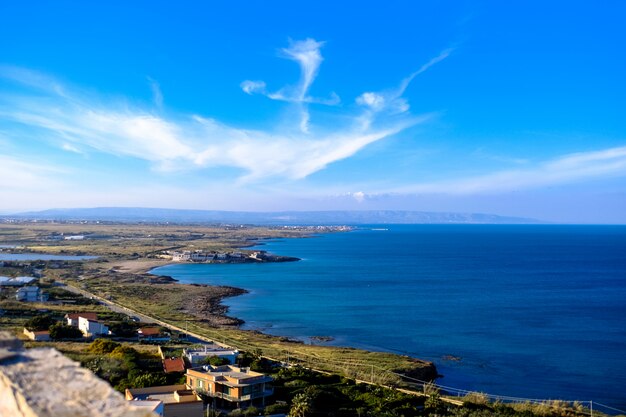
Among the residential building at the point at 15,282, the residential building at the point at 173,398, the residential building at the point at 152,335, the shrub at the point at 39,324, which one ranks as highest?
the residential building at the point at 173,398

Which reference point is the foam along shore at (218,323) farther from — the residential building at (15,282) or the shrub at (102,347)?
the shrub at (102,347)

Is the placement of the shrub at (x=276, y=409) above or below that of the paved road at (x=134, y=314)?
above

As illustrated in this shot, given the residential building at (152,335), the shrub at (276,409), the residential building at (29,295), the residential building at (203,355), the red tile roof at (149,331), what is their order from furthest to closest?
the residential building at (29,295), the red tile roof at (149,331), the residential building at (152,335), the residential building at (203,355), the shrub at (276,409)

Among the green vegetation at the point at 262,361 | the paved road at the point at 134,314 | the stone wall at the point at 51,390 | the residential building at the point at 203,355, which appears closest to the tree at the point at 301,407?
the green vegetation at the point at 262,361

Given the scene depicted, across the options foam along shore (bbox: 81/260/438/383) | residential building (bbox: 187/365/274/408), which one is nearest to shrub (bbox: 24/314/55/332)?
foam along shore (bbox: 81/260/438/383)

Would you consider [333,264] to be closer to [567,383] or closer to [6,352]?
[567,383]

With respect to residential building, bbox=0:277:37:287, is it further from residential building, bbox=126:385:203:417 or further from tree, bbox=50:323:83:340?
residential building, bbox=126:385:203:417
